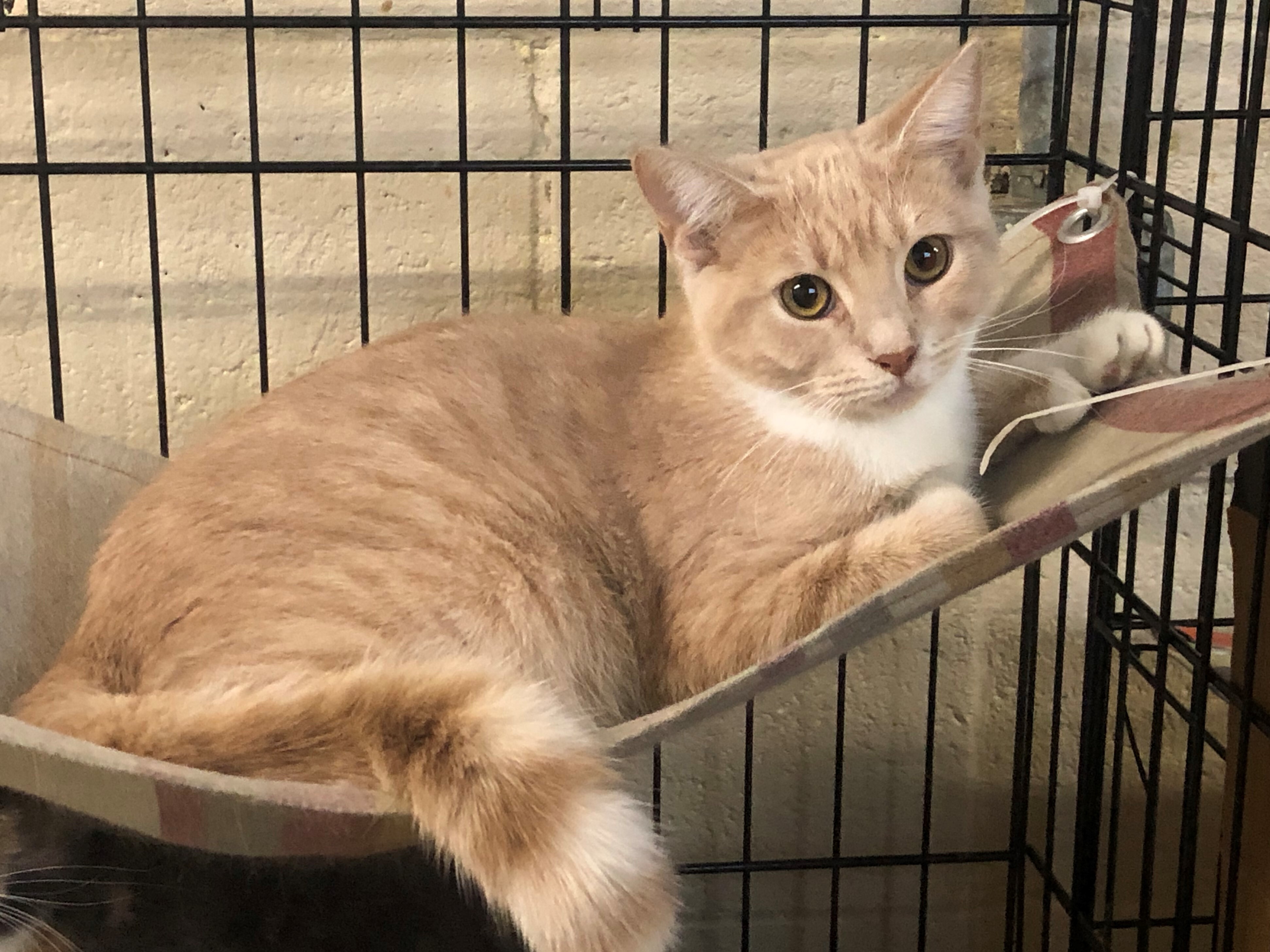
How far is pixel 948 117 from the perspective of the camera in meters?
1.04

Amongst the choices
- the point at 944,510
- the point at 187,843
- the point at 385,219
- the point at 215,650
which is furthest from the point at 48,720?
the point at 385,219

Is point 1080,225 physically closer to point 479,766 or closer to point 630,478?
point 630,478

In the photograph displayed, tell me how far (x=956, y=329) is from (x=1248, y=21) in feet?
1.31

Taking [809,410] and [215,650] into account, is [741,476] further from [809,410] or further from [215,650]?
[215,650]

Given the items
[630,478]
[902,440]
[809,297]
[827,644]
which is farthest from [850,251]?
[827,644]

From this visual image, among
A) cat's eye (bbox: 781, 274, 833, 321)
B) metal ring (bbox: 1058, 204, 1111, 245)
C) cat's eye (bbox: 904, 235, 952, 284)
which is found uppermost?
metal ring (bbox: 1058, 204, 1111, 245)

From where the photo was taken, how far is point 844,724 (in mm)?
1658

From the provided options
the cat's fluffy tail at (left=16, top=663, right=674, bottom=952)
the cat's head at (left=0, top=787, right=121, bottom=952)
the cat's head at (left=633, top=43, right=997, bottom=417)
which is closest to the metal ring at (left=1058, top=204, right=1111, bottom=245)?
the cat's head at (left=633, top=43, right=997, bottom=417)

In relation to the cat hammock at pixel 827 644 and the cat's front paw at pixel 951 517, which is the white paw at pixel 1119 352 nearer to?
the cat hammock at pixel 827 644

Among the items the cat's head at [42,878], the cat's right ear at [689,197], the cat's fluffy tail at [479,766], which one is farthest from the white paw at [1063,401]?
the cat's head at [42,878]

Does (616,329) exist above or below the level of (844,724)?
above

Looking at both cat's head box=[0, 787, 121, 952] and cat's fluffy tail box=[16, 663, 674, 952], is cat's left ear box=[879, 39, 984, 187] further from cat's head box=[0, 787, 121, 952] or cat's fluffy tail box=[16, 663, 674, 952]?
cat's head box=[0, 787, 121, 952]

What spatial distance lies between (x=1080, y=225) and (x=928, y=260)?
177mm

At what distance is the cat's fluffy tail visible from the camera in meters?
0.70
